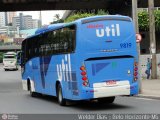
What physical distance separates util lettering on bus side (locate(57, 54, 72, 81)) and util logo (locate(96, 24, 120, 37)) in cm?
146

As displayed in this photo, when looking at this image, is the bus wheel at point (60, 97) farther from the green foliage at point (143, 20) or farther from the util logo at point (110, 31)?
the green foliage at point (143, 20)

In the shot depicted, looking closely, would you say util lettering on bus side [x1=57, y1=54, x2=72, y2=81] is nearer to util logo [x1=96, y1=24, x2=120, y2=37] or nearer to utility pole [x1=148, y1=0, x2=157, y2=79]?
util logo [x1=96, y1=24, x2=120, y2=37]

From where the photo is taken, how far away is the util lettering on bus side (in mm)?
17875

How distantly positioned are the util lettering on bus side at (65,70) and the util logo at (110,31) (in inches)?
57.4

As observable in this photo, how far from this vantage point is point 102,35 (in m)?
17.1

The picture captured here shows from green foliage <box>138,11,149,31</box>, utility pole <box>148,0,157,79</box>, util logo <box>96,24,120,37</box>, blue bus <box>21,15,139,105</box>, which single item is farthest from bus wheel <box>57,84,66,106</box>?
green foliage <box>138,11,149,31</box>

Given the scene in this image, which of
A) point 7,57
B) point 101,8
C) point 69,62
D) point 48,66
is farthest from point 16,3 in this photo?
point 7,57

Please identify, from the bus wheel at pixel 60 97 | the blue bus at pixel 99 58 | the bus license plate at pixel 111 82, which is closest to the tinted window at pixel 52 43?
the blue bus at pixel 99 58

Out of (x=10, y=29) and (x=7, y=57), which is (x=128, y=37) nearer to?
(x=7, y=57)

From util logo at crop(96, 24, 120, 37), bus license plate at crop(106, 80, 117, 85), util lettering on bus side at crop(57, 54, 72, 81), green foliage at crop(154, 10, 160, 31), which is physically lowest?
bus license plate at crop(106, 80, 117, 85)

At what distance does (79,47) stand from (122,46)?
60.0 inches

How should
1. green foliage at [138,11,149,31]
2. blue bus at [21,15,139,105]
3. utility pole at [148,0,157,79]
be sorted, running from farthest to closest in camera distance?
green foliage at [138,11,149,31] → utility pole at [148,0,157,79] → blue bus at [21,15,139,105]

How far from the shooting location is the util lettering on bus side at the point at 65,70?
1788 cm

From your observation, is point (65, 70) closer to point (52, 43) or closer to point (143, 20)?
point (52, 43)
